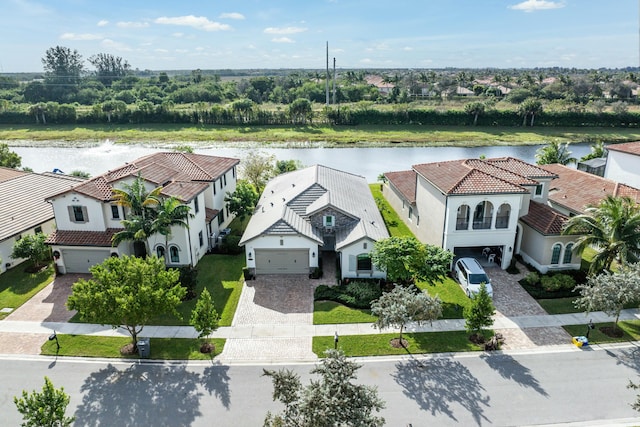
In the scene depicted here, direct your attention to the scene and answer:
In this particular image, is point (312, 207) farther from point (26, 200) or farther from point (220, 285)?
point (26, 200)

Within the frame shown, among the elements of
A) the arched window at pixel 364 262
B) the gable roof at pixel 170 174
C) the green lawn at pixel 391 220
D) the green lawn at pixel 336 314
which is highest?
the gable roof at pixel 170 174

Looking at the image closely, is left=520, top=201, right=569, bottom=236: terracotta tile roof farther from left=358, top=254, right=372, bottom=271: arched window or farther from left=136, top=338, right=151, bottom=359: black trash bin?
left=136, top=338, right=151, bottom=359: black trash bin

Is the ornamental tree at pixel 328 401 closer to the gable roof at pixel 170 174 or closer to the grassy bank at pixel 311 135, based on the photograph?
the gable roof at pixel 170 174

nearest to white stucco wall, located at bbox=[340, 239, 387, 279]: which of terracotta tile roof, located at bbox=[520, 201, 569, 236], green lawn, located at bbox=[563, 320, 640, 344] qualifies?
terracotta tile roof, located at bbox=[520, 201, 569, 236]

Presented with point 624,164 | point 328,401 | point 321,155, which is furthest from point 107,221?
point 321,155

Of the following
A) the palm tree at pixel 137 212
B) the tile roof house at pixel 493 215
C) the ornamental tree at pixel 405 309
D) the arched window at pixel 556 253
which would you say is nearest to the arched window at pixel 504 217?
the tile roof house at pixel 493 215

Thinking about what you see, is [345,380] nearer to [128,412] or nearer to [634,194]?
[128,412]
